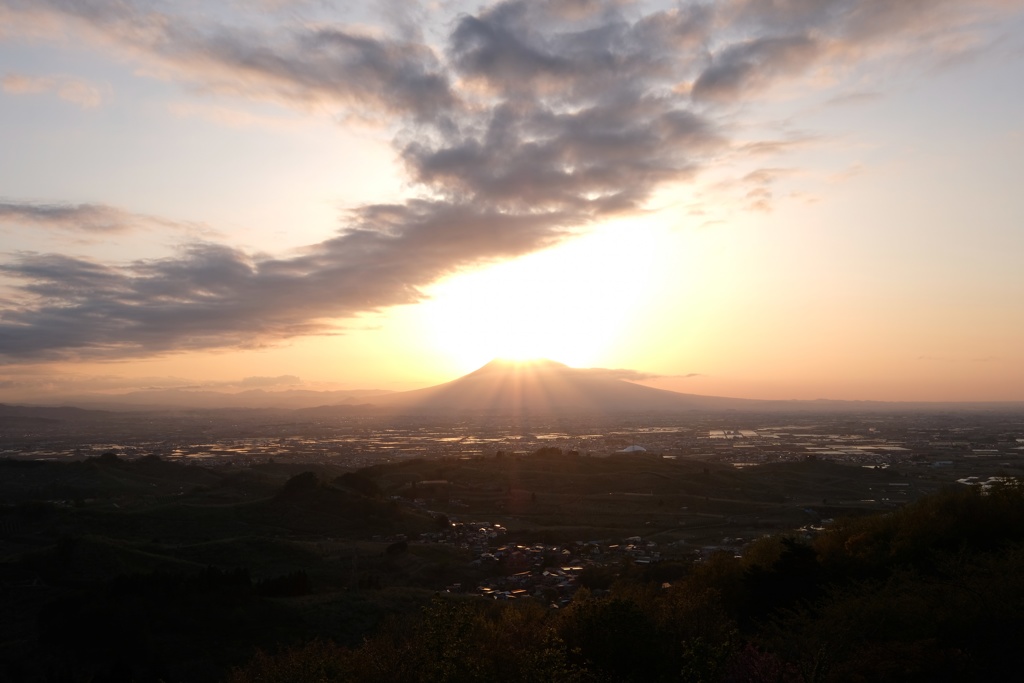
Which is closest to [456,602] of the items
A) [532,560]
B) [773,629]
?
[773,629]

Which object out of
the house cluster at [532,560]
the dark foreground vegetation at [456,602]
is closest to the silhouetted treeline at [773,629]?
the dark foreground vegetation at [456,602]

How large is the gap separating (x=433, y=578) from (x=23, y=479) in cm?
6332

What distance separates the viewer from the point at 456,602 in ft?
82.1

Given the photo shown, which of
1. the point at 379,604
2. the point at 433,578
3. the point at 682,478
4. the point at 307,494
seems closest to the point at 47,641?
the point at 379,604

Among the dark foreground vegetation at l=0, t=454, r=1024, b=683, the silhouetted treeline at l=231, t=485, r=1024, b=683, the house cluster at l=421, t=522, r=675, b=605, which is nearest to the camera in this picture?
the silhouetted treeline at l=231, t=485, r=1024, b=683

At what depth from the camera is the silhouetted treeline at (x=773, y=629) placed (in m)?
14.7

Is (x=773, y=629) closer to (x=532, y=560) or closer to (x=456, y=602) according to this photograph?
(x=456, y=602)

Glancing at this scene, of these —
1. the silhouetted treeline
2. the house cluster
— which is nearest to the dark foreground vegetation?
the silhouetted treeline

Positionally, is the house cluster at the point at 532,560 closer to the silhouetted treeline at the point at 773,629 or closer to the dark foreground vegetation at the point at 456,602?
the dark foreground vegetation at the point at 456,602

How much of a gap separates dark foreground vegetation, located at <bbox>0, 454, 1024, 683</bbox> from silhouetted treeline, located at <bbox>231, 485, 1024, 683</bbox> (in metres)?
0.06

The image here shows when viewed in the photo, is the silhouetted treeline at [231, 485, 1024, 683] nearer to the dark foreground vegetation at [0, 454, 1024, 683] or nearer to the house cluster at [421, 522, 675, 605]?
the dark foreground vegetation at [0, 454, 1024, 683]

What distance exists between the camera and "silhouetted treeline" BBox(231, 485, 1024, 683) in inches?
580

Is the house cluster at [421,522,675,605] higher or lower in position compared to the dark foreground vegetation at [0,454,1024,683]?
lower

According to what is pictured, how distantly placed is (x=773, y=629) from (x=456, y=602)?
10818mm
